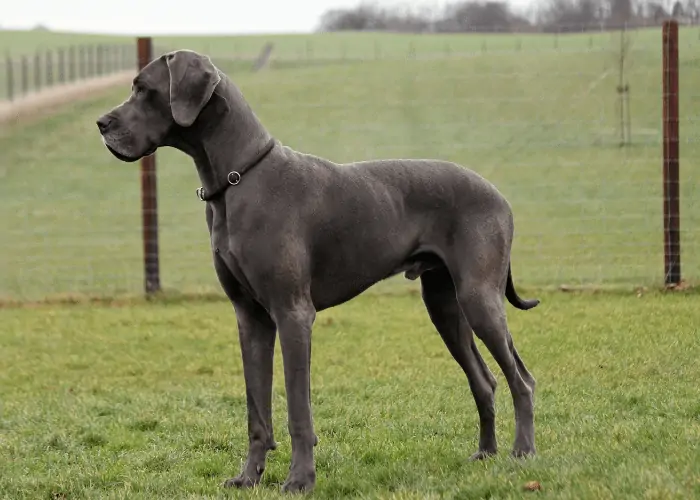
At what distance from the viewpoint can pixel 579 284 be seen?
1216 cm

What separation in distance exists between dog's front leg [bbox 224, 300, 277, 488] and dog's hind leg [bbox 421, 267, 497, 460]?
966 millimetres

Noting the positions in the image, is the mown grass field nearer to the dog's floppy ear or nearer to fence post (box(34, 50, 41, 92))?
the dog's floppy ear

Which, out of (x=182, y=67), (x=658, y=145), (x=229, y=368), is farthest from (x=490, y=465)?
(x=658, y=145)

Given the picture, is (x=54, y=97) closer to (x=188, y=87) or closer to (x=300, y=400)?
(x=188, y=87)

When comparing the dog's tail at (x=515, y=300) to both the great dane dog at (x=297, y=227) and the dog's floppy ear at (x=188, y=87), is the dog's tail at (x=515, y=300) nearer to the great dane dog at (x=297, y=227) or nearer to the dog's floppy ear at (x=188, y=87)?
the great dane dog at (x=297, y=227)

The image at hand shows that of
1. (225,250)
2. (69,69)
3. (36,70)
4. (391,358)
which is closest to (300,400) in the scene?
(225,250)

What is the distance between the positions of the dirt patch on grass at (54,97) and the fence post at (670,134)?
15418 millimetres

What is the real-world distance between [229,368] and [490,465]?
4227 millimetres

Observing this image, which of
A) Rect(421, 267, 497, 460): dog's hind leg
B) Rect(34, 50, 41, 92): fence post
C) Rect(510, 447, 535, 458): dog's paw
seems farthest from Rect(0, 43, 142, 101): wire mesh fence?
Rect(510, 447, 535, 458): dog's paw

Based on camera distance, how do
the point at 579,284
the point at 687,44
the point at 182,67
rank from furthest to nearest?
1. the point at 687,44
2. the point at 579,284
3. the point at 182,67

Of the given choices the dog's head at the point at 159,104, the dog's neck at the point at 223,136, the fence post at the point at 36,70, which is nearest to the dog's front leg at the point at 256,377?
the dog's neck at the point at 223,136

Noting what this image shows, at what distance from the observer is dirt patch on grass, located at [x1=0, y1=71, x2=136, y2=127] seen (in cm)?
2423

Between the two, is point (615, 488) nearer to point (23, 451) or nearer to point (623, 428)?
point (623, 428)

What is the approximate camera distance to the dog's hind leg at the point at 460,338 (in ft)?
18.6
